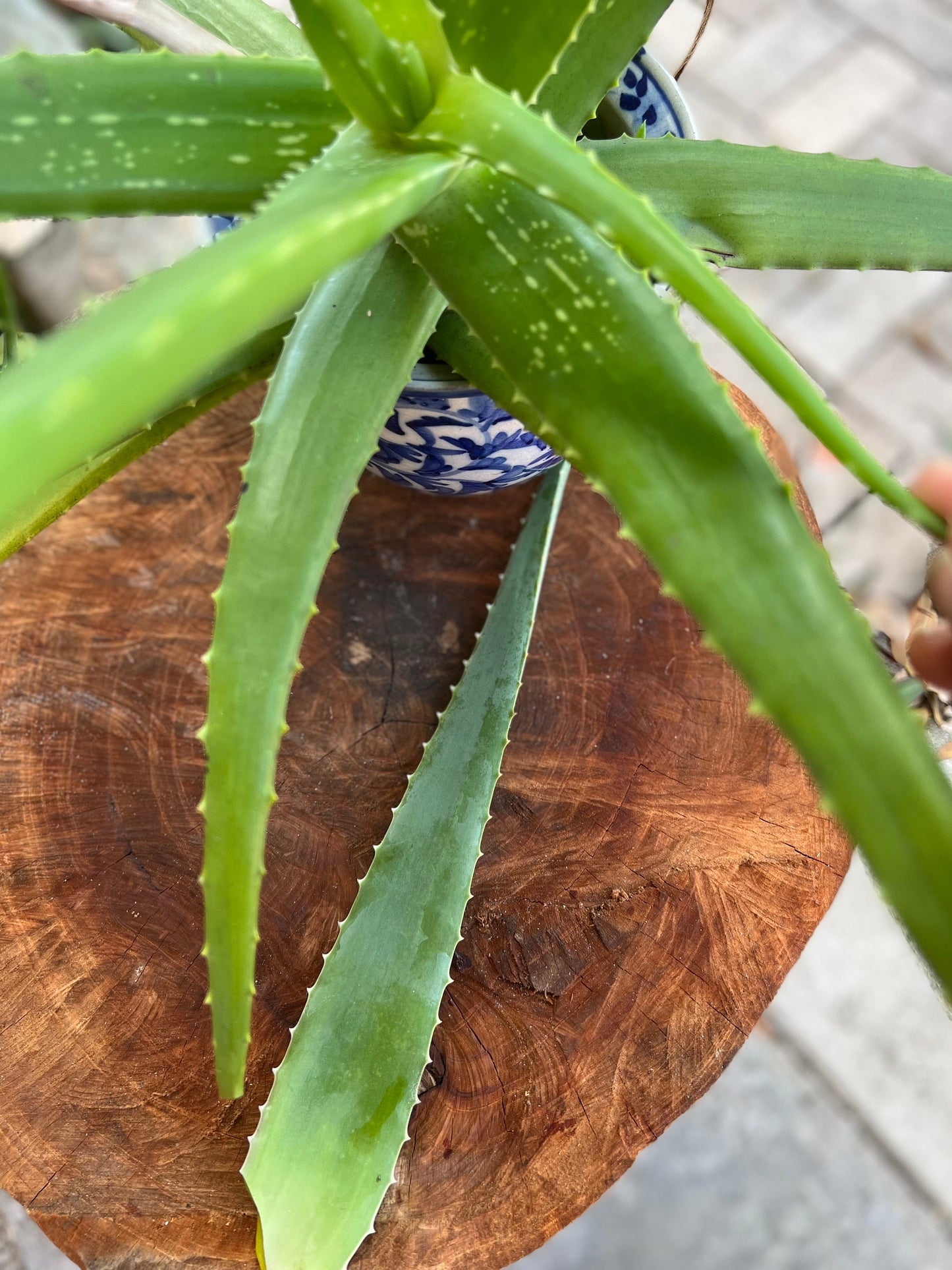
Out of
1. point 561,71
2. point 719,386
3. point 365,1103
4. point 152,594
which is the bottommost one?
point 365,1103

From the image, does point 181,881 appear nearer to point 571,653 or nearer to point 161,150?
point 571,653

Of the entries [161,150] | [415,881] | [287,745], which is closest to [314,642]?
[287,745]

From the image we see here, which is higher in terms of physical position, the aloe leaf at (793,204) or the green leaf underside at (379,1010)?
the aloe leaf at (793,204)

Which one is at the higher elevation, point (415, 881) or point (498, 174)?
point (498, 174)

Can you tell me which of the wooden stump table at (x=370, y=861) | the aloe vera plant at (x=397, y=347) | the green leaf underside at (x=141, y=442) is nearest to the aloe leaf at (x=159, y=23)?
the aloe vera plant at (x=397, y=347)

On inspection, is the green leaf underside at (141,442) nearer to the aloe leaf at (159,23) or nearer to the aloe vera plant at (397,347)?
the aloe vera plant at (397,347)
